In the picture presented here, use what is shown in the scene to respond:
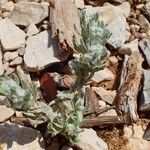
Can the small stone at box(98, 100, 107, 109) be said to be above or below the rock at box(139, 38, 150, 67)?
below

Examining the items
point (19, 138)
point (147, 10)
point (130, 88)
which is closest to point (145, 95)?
point (130, 88)

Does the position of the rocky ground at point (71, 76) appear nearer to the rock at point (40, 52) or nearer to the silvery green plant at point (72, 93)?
the rock at point (40, 52)

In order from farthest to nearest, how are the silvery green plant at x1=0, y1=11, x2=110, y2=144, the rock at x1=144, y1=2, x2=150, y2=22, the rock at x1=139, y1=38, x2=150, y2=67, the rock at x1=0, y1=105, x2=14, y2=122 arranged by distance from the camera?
1. the rock at x1=144, y1=2, x2=150, y2=22
2. the rock at x1=139, y1=38, x2=150, y2=67
3. the rock at x1=0, y1=105, x2=14, y2=122
4. the silvery green plant at x1=0, y1=11, x2=110, y2=144

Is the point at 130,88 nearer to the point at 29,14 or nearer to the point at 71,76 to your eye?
the point at 71,76

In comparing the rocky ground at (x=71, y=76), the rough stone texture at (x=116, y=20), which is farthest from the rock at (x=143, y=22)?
the rough stone texture at (x=116, y=20)

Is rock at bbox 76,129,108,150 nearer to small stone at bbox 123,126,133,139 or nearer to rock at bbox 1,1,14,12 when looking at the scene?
small stone at bbox 123,126,133,139

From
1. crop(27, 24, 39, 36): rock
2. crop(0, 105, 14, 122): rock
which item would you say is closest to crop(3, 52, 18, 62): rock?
crop(27, 24, 39, 36): rock

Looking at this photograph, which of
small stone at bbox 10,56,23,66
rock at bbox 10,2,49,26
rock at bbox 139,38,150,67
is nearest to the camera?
small stone at bbox 10,56,23,66

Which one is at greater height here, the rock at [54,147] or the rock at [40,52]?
the rock at [40,52]
